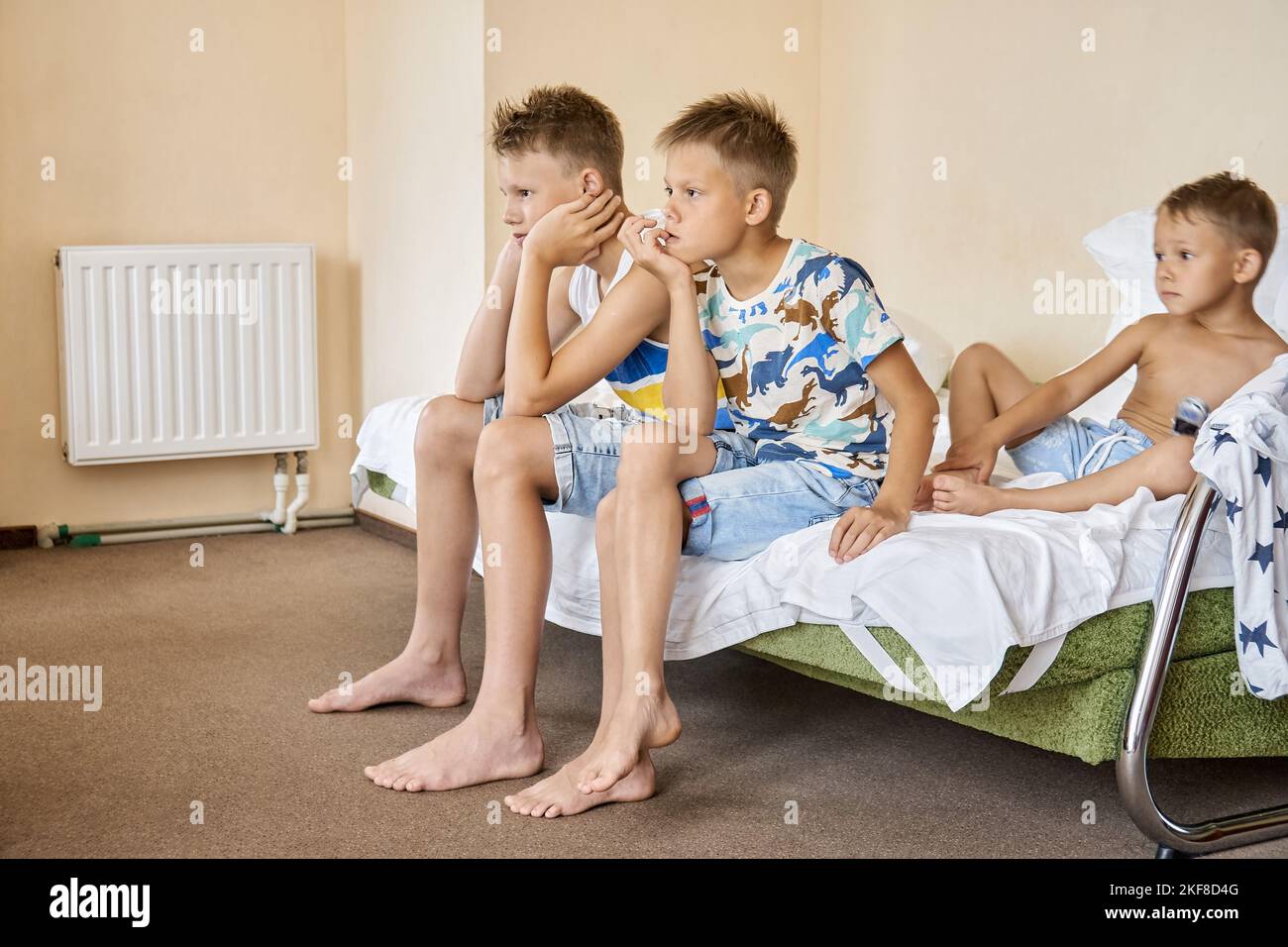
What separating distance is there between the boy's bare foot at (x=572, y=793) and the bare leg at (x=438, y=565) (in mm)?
419

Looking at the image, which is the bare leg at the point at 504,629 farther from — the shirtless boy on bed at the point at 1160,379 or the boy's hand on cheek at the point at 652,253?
the shirtless boy on bed at the point at 1160,379

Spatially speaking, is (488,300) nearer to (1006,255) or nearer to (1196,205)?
(1196,205)

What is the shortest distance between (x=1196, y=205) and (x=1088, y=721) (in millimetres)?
747

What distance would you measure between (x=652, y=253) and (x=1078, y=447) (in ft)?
2.29

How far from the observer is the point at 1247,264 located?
1.88 metres

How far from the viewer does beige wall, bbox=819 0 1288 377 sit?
8.59 feet

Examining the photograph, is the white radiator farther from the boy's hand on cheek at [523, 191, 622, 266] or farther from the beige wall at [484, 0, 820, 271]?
the boy's hand on cheek at [523, 191, 622, 266]

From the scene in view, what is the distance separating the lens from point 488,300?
2109mm

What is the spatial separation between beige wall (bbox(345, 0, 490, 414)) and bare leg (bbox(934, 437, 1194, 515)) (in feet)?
5.09

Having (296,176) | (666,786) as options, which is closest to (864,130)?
(296,176)

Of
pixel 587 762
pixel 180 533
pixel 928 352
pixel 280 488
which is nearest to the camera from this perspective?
pixel 587 762

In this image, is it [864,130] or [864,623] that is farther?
[864,130]

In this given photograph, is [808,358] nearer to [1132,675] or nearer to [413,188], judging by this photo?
[1132,675]

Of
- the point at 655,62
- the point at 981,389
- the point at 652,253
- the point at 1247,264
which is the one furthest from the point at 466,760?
the point at 655,62
